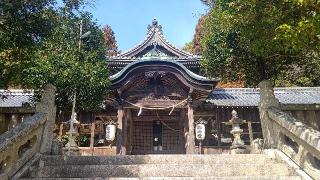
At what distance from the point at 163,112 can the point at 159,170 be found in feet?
44.1

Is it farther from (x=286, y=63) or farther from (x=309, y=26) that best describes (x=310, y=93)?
(x=309, y=26)

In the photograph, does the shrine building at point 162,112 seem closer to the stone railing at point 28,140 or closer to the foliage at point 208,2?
the foliage at point 208,2

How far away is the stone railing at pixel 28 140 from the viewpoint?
575cm

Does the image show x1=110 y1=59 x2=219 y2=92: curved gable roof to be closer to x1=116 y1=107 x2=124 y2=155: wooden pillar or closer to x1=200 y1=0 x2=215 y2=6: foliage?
x1=116 y1=107 x2=124 y2=155: wooden pillar

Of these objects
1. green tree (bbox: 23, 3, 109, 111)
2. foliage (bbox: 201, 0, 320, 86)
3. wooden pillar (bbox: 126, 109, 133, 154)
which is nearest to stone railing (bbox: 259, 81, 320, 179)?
foliage (bbox: 201, 0, 320, 86)

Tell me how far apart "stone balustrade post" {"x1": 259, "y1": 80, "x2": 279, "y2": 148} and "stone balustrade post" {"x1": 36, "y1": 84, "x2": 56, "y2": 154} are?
4597 millimetres

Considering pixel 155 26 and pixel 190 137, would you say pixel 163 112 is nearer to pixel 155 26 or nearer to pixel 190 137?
pixel 190 137

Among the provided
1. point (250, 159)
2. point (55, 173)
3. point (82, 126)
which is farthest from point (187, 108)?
point (55, 173)

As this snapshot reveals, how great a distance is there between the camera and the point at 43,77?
9.09m

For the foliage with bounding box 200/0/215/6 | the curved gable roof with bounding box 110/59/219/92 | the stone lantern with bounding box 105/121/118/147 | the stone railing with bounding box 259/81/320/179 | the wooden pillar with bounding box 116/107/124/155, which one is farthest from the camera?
the wooden pillar with bounding box 116/107/124/155

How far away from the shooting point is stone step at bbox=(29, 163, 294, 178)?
20.2ft

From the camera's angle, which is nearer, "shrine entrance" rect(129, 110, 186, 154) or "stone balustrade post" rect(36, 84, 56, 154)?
"stone balustrade post" rect(36, 84, 56, 154)

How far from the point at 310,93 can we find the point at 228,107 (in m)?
6.77

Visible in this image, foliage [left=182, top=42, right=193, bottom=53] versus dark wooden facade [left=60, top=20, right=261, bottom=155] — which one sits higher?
foliage [left=182, top=42, right=193, bottom=53]
